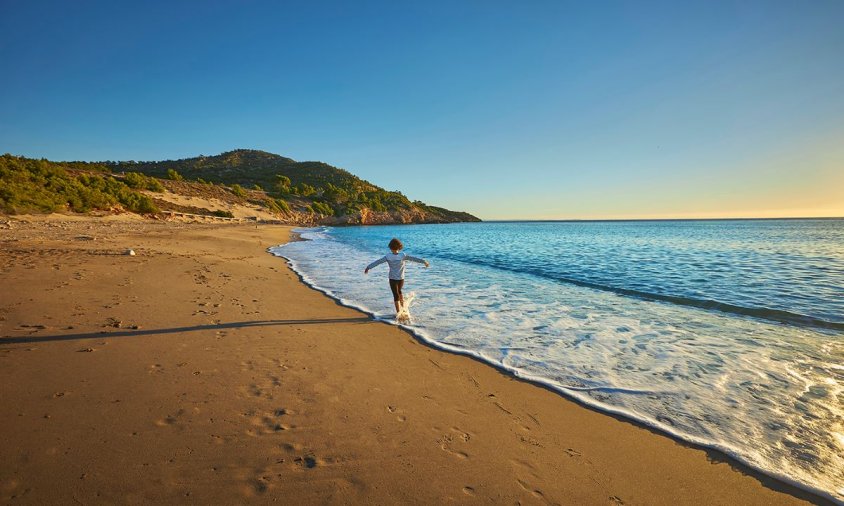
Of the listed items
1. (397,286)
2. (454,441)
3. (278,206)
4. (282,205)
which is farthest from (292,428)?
(282,205)

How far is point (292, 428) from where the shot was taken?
3.66m

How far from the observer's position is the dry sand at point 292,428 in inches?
112

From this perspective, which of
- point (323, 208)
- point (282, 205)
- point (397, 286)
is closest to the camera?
point (397, 286)

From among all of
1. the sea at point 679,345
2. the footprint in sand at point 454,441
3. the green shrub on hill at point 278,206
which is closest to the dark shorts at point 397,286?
the sea at point 679,345

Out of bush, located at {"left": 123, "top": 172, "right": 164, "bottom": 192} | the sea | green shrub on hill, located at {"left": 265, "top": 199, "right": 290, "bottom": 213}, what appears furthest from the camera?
green shrub on hill, located at {"left": 265, "top": 199, "right": 290, "bottom": 213}

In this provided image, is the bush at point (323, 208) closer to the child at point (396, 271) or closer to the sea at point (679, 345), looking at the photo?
the sea at point (679, 345)

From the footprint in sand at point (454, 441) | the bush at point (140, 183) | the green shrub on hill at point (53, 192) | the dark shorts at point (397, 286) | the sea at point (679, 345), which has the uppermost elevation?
the bush at point (140, 183)

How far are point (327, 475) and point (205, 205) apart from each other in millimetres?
57512

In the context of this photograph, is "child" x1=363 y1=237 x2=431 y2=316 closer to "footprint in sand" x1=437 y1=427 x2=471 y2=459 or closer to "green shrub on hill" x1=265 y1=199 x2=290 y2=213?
"footprint in sand" x1=437 y1=427 x2=471 y2=459

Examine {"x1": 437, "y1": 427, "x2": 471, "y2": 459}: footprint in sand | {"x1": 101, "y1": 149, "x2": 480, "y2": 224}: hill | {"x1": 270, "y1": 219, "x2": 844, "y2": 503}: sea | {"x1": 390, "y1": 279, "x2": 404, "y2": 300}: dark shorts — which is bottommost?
{"x1": 270, "y1": 219, "x2": 844, "y2": 503}: sea

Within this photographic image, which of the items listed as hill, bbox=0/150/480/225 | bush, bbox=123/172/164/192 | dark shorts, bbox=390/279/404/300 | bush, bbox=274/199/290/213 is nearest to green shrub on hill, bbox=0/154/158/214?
hill, bbox=0/150/480/225

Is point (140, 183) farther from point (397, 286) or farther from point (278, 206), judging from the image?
point (397, 286)

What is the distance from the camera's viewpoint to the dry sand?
2.85 metres

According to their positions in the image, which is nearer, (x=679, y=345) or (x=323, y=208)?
(x=679, y=345)
